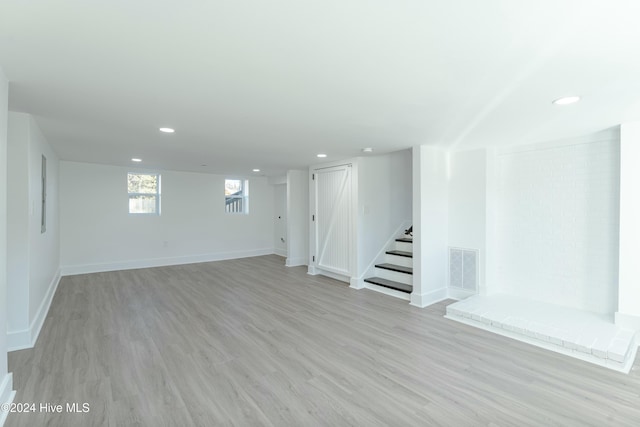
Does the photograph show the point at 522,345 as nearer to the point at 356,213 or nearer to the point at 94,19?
the point at 356,213

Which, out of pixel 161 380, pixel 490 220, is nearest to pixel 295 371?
pixel 161 380

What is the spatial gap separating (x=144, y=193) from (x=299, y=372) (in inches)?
230

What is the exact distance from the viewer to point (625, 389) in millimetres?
2240

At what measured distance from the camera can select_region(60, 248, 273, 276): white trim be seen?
5918 mm

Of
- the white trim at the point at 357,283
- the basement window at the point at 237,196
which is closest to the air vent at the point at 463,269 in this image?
the white trim at the point at 357,283

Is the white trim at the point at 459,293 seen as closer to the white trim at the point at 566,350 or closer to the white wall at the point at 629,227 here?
the white trim at the point at 566,350

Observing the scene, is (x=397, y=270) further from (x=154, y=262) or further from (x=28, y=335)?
(x=154, y=262)

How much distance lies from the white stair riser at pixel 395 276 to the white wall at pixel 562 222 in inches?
49.0

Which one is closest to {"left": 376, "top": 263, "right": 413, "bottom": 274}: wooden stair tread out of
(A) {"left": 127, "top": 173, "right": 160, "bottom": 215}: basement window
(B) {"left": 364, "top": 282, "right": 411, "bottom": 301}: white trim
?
(B) {"left": 364, "top": 282, "right": 411, "bottom": 301}: white trim

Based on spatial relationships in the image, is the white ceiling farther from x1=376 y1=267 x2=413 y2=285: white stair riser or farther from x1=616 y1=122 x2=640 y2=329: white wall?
x1=376 y1=267 x2=413 y2=285: white stair riser

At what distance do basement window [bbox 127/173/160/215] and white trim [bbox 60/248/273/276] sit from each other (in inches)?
42.4

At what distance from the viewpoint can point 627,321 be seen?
122 inches

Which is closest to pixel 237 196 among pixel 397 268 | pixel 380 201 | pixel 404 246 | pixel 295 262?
pixel 295 262

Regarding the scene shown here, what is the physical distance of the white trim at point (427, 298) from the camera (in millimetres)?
4117
